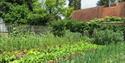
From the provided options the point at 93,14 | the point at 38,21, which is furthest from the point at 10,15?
the point at 93,14

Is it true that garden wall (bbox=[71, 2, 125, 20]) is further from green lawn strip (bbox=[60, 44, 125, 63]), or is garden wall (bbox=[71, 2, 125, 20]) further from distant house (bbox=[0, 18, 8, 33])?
green lawn strip (bbox=[60, 44, 125, 63])

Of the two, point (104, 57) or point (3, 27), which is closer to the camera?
point (104, 57)

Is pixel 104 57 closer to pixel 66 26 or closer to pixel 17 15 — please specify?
pixel 66 26

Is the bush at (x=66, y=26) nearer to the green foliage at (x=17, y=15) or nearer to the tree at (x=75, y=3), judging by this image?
the green foliage at (x=17, y=15)

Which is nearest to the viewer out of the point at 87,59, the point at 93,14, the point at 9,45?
the point at 87,59

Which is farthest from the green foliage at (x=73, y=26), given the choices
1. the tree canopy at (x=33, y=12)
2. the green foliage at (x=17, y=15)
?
the green foliage at (x=17, y=15)

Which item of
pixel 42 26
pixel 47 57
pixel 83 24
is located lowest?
pixel 42 26

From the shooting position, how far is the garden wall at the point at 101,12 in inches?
1034

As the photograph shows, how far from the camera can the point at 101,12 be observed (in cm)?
2845

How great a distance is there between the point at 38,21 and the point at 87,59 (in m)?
25.8

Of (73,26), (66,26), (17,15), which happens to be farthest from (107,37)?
(17,15)

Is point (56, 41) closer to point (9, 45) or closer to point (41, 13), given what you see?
point (9, 45)

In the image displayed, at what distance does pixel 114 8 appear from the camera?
27.0 metres

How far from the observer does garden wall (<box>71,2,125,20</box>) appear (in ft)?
86.2
